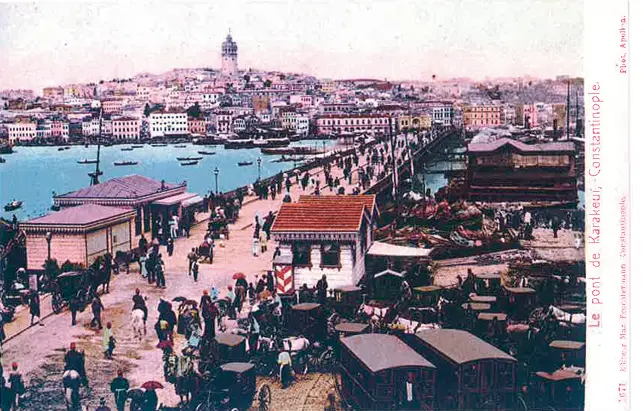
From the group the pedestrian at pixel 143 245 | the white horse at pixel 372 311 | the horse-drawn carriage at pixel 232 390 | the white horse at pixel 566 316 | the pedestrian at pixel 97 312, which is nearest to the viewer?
the horse-drawn carriage at pixel 232 390

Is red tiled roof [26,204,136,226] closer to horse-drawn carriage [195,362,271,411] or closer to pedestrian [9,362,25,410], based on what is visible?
pedestrian [9,362,25,410]

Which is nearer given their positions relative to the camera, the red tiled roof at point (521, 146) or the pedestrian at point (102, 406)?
the pedestrian at point (102, 406)

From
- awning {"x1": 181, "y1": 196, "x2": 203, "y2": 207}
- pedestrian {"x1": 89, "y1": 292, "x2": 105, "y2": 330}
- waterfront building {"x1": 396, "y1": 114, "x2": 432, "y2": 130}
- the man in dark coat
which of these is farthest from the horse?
waterfront building {"x1": 396, "y1": 114, "x2": 432, "y2": 130}

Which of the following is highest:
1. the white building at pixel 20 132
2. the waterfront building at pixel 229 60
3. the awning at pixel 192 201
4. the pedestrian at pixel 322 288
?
→ the waterfront building at pixel 229 60

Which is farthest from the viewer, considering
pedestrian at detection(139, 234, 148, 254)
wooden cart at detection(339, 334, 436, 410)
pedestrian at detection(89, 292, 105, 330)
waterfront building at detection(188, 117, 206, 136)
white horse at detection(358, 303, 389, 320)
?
waterfront building at detection(188, 117, 206, 136)

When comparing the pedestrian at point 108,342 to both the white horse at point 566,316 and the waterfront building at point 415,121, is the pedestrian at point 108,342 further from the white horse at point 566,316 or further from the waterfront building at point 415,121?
the white horse at point 566,316

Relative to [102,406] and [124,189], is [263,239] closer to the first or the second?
[124,189]

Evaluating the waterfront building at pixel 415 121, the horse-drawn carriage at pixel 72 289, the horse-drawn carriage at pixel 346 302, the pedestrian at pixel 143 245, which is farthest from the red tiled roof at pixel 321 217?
the horse-drawn carriage at pixel 72 289
